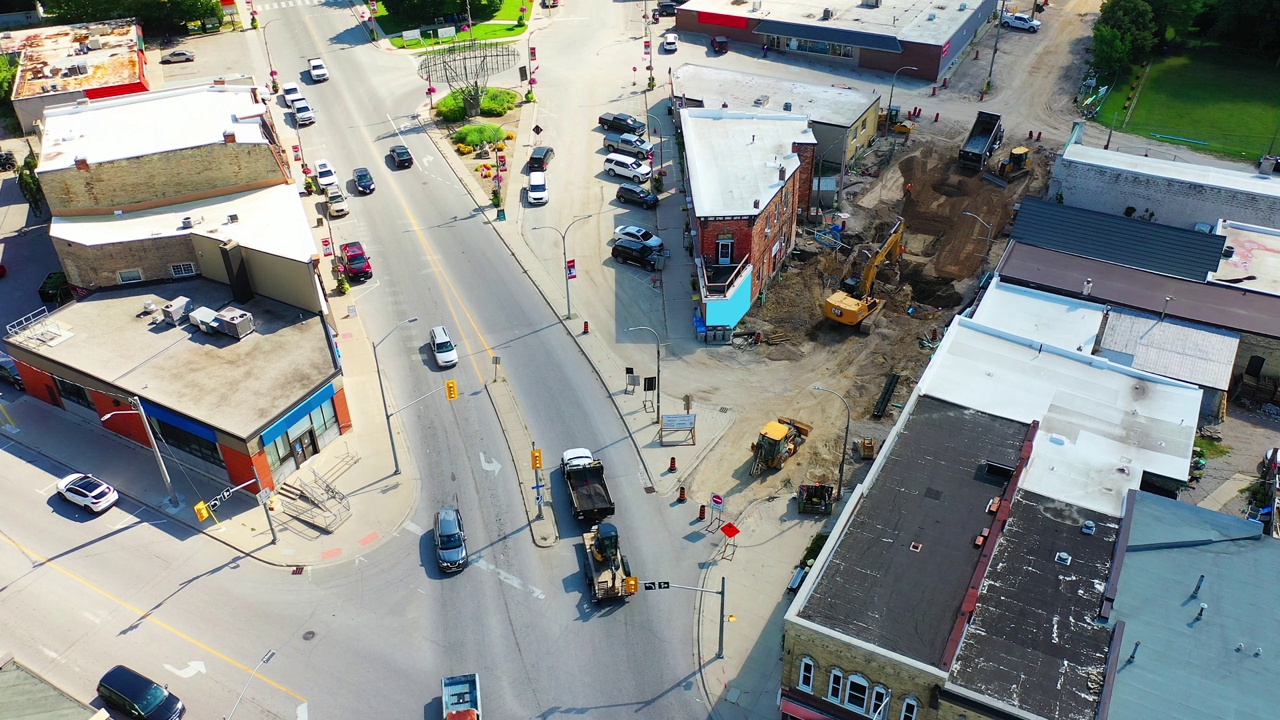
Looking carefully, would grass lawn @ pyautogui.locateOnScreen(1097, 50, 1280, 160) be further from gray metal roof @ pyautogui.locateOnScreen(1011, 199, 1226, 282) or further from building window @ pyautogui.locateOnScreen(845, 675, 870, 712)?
building window @ pyautogui.locateOnScreen(845, 675, 870, 712)

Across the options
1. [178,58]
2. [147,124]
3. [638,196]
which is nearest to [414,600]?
[638,196]

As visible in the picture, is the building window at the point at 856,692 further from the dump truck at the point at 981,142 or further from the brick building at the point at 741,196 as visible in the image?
the dump truck at the point at 981,142

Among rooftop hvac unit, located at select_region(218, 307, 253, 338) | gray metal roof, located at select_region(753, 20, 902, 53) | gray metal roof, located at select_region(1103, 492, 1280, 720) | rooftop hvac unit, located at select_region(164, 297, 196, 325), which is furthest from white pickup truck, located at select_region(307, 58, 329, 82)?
gray metal roof, located at select_region(1103, 492, 1280, 720)

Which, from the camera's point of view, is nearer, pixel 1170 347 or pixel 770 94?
pixel 1170 347

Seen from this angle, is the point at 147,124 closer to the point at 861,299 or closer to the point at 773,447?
the point at 773,447

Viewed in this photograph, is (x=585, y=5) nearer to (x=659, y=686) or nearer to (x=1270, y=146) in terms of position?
(x=1270, y=146)

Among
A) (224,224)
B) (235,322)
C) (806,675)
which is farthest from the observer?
(224,224)
